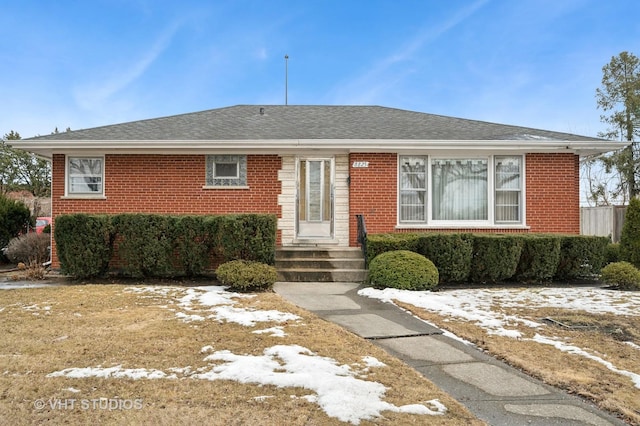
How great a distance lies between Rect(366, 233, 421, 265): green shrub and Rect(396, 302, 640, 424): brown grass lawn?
2.27 metres

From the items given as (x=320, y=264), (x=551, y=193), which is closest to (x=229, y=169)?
(x=320, y=264)

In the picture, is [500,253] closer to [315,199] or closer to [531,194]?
[531,194]

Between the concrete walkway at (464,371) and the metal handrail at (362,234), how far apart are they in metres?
2.65

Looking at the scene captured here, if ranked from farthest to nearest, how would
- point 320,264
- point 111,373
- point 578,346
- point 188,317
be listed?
1. point 320,264
2. point 188,317
3. point 578,346
4. point 111,373

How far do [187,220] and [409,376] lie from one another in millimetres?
6150

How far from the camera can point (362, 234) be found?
9.74 m

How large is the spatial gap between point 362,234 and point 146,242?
183 inches

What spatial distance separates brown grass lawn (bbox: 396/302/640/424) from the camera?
3.42m

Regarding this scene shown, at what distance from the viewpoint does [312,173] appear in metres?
11.3

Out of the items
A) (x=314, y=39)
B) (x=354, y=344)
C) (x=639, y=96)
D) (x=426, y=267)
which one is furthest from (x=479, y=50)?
(x=354, y=344)

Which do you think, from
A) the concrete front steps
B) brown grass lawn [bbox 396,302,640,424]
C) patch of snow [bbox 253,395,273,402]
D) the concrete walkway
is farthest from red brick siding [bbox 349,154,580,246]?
patch of snow [bbox 253,395,273,402]

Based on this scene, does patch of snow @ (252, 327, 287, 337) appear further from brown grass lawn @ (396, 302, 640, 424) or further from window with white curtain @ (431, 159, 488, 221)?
window with white curtain @ (431, 159, 488, 221)

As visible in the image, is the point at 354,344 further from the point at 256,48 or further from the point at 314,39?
the point at 314,39

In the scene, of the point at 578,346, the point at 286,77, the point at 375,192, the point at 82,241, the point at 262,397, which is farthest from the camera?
the point at 286,77
